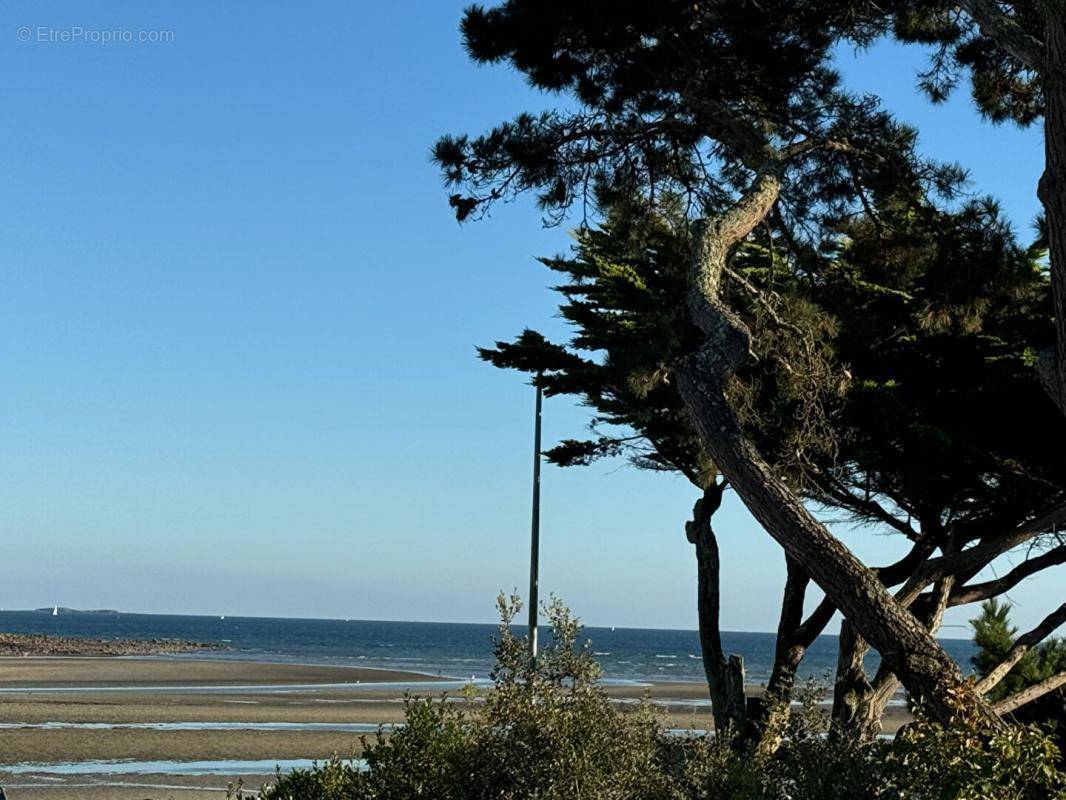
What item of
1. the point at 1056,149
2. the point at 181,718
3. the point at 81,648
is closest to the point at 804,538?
the point at 1056,149

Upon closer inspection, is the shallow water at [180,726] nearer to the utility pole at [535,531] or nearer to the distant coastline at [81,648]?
the utility pole at [535,531]

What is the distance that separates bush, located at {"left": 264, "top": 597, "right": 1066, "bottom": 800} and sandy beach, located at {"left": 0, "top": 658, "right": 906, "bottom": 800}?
0.40 m

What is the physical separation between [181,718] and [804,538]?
72.1ft

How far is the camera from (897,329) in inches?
559

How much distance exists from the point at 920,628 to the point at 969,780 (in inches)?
86.7

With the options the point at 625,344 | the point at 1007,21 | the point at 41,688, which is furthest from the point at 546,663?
the point at 41,688

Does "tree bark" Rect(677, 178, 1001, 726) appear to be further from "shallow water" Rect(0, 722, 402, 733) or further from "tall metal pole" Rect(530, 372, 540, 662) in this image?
"shallow water" Rect(0, 722, 402, 733)

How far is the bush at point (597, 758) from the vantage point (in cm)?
620

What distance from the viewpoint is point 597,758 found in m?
6.79

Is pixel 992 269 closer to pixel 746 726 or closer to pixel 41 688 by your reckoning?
pixel 746 726

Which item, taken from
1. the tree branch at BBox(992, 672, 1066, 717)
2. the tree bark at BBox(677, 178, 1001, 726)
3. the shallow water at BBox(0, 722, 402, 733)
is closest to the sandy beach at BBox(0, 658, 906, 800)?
the shallow water at BBox(0, 722, 402, 733)

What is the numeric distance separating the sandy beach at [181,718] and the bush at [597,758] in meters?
0.40

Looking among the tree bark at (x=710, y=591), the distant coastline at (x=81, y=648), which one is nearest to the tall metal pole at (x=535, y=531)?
the tree bark at (x=710, y=591)

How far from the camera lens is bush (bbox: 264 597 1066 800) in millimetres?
6195
